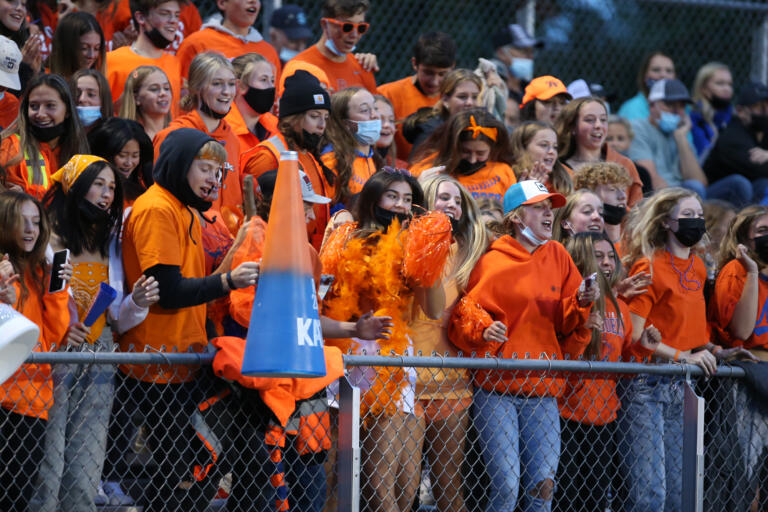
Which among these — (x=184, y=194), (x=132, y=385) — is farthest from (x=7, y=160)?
(x=132, y=385)

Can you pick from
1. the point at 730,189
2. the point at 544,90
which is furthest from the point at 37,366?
the point at 730,189

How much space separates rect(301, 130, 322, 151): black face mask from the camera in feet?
21.7

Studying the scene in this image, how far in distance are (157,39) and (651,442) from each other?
3863 mm

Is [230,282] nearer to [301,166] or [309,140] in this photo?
[301,166]

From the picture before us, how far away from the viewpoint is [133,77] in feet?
22.4

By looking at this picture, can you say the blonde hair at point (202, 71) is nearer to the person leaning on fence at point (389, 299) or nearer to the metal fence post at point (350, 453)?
the person leaning on fence at point (389, 299)

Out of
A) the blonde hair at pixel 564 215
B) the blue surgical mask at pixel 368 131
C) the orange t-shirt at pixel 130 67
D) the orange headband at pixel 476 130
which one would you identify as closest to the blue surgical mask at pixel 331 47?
the orange t-shirt at pixel 130 67

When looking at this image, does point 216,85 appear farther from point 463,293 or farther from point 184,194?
point 463,293

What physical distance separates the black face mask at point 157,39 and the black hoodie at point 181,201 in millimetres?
2269

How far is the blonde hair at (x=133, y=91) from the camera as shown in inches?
265

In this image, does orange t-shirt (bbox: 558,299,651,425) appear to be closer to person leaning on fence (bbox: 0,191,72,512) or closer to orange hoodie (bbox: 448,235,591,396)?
orange hoodie (bbox: 448,235,591,396)

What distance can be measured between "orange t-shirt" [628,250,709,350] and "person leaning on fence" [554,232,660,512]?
0.93ft

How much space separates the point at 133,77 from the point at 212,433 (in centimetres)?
267

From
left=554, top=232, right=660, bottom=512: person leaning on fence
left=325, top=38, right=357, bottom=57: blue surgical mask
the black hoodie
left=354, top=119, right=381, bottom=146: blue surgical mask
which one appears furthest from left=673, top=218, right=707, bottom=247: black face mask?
left=325, top=38, right=357, bottom=57: blue surgical mask
